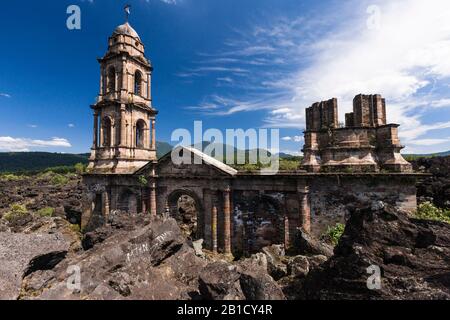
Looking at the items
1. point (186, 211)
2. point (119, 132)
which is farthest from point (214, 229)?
point (119, 132)

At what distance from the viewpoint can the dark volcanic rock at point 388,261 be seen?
5.96 metres

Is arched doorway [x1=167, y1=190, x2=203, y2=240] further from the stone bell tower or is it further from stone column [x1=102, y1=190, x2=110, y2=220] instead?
stone column [x1=102, y1=190, x2=110, y2=220]

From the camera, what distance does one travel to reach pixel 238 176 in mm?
16906

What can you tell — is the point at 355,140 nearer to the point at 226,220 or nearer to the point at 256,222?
the point at 256,222

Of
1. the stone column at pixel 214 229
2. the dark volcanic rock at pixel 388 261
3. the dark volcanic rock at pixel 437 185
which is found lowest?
the stone column at pixel 214 229

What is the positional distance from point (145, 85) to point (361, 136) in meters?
21.2

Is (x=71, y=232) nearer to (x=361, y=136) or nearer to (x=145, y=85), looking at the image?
(x=145, y=85)

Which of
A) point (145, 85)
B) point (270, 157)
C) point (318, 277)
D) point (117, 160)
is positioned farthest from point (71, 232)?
point (318, 277)

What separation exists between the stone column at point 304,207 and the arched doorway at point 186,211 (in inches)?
302

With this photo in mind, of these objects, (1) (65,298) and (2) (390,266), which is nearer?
(1) (65,298)

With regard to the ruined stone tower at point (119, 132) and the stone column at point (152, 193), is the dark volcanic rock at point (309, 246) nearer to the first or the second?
the stone column at point (152, 193)

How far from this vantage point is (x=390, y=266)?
6734 mm

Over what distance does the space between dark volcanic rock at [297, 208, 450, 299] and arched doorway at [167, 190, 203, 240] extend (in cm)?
1201

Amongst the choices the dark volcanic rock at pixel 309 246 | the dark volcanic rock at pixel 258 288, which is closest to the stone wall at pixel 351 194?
the dark volcanic rock at pixel 309 246
